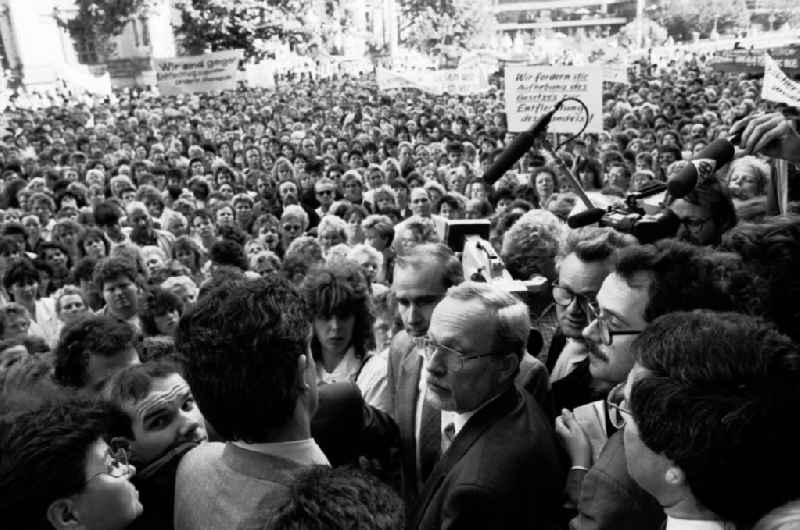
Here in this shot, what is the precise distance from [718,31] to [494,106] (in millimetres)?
65872

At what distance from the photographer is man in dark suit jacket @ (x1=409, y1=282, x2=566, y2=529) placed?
1836 mm

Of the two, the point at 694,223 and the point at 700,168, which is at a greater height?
the point at 700,168

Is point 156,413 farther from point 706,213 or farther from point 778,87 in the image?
point 778,87

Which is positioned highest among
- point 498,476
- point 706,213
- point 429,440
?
point 706,213

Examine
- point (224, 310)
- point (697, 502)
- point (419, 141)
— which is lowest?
point (419, 141)

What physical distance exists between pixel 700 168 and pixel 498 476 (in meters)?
1.30

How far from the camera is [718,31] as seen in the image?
7425 centimetres

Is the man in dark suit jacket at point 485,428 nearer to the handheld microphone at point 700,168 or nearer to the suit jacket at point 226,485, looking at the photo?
the suit jacket at point 226,485

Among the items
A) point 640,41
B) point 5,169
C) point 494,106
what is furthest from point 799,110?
point 640,41

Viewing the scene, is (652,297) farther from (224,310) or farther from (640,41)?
(640,41)

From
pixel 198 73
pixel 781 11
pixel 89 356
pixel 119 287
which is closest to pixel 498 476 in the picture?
pixel 89 356

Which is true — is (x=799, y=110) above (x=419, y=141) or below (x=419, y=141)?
above

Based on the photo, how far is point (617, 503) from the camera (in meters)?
1.68

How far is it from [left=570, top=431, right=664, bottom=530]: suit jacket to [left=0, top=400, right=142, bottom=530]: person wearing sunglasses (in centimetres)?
112
